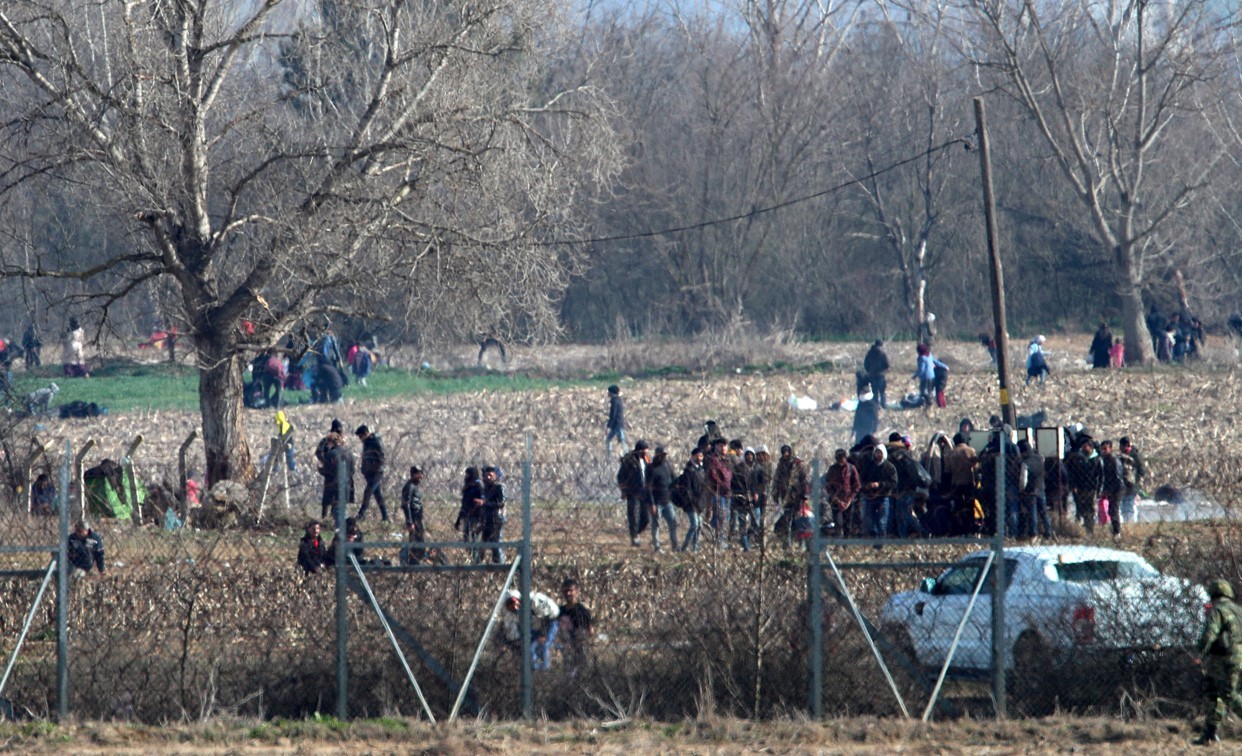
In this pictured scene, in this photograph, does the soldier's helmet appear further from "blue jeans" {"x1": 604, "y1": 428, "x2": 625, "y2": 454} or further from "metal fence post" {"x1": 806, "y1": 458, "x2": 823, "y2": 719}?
"blue jeans" {"x1": 604, "y1": 428, "x2": 625, "y2": 454}

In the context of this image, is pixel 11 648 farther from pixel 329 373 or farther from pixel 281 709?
pixel 329 373

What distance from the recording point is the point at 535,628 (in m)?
9.44

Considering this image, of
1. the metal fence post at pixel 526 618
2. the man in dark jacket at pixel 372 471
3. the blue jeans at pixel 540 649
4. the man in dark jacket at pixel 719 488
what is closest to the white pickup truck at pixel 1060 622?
the man in dark jacket at pixel 719 488

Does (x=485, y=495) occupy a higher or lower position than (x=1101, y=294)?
lower

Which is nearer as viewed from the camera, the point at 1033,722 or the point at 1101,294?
the point at 1033,722

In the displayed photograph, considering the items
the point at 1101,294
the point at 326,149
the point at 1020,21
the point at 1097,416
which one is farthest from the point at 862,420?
the point at 1101,294

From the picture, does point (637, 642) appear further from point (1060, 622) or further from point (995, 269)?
point (995, 269)

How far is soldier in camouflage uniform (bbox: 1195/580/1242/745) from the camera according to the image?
28.2 ft

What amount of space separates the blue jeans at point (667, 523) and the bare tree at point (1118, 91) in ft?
76.5

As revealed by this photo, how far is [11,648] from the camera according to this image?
31.7ft

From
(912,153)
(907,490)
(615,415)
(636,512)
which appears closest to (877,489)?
(907,490)

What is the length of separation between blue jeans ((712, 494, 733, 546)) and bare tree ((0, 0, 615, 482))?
968cm

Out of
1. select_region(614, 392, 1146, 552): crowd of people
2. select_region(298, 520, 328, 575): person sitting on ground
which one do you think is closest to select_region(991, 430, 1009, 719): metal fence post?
select_region(614, 392, 1146, 552): crowd of people

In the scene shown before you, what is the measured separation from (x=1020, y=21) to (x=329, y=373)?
2158 cm
